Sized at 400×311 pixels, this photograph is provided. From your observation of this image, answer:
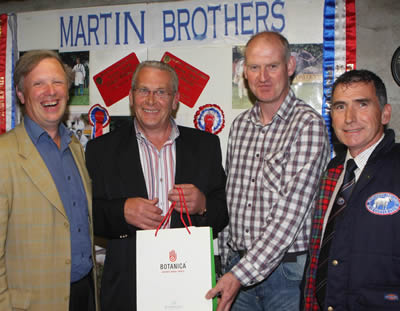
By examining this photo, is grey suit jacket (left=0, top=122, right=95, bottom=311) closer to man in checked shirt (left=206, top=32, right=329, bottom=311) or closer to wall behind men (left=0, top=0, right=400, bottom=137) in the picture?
man in checked shirt (left=206, top=32, right=329, bottom=311)

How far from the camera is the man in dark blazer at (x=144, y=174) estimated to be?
193cm

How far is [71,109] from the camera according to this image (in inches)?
130

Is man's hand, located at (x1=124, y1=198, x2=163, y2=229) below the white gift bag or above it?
above

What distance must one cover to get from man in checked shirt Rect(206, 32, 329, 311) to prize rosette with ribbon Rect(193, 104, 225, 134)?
2.90 ft

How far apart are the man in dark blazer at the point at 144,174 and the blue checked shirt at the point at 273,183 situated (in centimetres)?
15

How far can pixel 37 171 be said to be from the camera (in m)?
1.75

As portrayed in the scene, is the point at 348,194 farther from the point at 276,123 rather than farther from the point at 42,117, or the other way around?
the point at 42,117

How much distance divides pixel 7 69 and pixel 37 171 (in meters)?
2.12

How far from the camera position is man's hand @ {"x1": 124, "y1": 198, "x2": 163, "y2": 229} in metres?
1.82

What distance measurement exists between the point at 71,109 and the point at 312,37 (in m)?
2.12

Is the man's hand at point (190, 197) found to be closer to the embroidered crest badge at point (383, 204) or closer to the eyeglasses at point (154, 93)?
the eyeglasses at point (154, 93)

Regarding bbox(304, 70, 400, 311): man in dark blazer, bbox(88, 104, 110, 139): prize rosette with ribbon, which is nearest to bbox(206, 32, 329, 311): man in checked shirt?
bbox(304, 70, 400, 311): man in dark blazer

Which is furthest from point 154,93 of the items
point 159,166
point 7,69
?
point 7,69

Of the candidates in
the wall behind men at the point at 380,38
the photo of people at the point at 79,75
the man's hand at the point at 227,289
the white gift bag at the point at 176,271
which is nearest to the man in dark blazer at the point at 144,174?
the white gift bag at the point at 176,271
